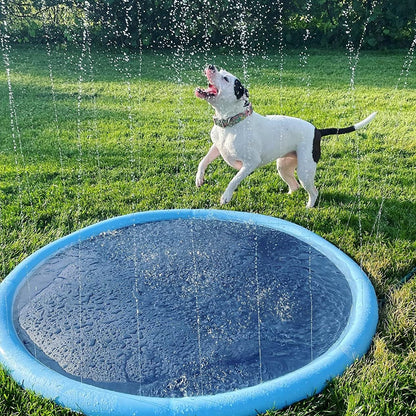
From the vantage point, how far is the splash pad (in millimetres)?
1912

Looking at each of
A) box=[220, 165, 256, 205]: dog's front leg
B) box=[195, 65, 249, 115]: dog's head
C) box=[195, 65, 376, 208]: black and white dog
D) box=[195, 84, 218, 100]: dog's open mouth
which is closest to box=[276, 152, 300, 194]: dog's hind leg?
box=[195, 65, 376, 208]: black and white dog

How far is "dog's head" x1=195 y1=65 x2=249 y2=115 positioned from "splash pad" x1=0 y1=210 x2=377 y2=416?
0.75m

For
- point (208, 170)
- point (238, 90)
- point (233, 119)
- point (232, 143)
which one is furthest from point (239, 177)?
point (208, 170)

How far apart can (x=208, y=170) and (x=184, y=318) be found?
212 centimetres

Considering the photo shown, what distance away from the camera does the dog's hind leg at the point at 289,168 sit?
3.47 meters

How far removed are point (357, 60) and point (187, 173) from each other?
523cm

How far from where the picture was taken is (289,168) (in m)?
3.61

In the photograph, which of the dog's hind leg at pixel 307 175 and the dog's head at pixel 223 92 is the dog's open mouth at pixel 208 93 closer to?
the dog's head at pixel 223 92

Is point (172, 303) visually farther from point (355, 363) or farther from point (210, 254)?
point (355, 363)

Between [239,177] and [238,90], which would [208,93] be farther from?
[239,177]

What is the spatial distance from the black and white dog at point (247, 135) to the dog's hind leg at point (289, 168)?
7 cm

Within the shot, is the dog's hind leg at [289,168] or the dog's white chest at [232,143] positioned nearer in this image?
the dog's white chest at [232,143]

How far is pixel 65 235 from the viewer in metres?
3.25

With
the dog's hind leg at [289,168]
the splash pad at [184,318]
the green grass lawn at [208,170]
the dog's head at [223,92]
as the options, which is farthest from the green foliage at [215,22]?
the splash pad at [184,318]
